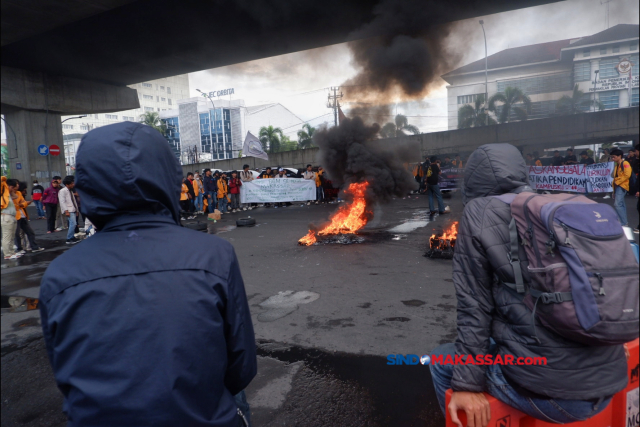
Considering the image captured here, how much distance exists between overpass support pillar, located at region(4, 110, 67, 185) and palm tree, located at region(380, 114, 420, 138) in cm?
1287

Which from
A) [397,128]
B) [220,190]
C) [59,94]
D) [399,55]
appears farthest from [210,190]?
[399,55]

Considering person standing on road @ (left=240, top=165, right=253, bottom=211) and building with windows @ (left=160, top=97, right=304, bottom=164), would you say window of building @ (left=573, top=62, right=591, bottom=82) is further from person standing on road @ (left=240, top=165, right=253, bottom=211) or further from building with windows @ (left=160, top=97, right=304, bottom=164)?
building with windows @ (left=160, top=97, right=304, bottom=164)

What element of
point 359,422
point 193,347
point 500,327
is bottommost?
point 359,422

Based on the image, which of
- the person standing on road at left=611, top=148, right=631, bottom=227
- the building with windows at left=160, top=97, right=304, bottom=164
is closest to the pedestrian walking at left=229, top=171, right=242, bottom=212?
the person standing on road at left=611, top=148, right=631, bottom=227

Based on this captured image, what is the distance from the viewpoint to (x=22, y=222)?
916 cm

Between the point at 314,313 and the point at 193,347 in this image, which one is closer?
the point at 193,347

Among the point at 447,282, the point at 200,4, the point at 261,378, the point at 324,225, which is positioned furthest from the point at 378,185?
the point at 261,378

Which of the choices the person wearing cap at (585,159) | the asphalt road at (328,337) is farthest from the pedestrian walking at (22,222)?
the person wearing cap at (585,159)

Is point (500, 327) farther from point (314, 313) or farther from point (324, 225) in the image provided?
point (324, 225)

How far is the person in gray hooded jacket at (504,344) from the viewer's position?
4.47ft

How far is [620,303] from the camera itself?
1.17 meters

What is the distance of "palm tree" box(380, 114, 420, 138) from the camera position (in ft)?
36.9

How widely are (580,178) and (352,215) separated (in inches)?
306

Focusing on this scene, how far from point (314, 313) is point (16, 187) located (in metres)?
8.15
